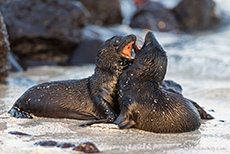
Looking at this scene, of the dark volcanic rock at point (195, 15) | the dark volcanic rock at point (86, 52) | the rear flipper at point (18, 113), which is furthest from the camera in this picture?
the dark volcanic rock at point (195, 15)

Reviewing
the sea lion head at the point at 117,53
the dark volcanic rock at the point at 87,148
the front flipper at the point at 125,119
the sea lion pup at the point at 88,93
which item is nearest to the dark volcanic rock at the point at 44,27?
the sea lion pup at the point at 88,93

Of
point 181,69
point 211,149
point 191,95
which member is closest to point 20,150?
point 211,149

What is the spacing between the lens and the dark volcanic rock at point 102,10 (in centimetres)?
1956

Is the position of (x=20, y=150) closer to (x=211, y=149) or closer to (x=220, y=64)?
(x=211, y=149)

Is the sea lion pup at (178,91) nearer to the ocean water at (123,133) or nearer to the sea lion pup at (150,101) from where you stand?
the ocean water at (123,133)

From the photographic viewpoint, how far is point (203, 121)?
17.1 ft

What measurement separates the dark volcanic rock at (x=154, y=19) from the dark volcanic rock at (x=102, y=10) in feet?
4.03

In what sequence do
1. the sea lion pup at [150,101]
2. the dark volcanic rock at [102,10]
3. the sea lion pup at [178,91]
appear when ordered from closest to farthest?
the sea lion pup at [150,101], the sea lion pup at [178,91], the dark volcanic rock at [102,10]

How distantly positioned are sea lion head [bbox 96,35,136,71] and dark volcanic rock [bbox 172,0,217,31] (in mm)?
17499

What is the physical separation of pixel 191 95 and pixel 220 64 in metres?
3.81

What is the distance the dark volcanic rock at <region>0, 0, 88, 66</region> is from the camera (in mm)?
11742

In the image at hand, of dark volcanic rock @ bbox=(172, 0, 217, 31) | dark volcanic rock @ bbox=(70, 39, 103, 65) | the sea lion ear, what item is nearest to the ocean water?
the sea lion ear

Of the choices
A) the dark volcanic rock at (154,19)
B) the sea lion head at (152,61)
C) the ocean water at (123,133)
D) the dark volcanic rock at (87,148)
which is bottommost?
the dark volcanic rock at (87,148)

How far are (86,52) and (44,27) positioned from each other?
1514mm
